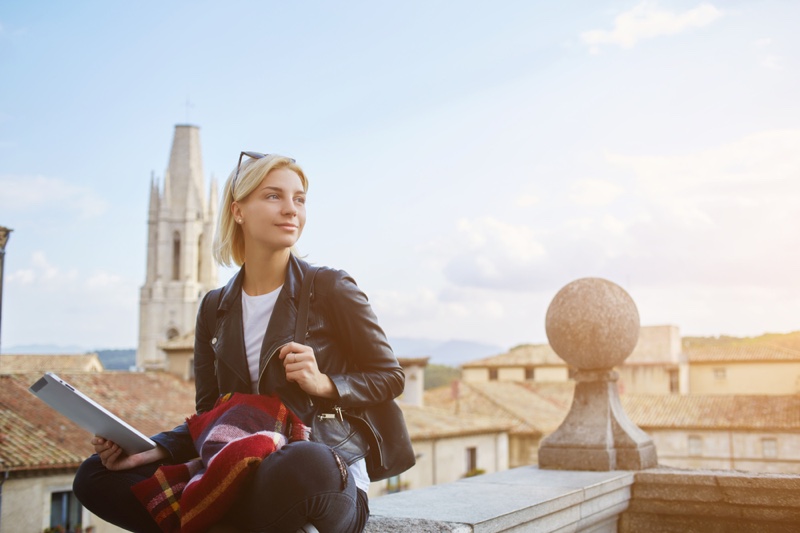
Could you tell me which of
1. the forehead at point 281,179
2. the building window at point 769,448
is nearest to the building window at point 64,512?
the forehead at point 281,179

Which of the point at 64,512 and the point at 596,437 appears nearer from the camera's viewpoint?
the point at 596,437

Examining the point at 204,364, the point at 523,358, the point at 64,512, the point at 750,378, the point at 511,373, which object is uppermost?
the point at 204,364

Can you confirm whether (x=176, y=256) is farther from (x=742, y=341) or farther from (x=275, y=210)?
(x=275, y=210)

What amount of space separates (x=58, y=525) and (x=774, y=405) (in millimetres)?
35548

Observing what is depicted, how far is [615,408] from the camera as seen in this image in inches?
207

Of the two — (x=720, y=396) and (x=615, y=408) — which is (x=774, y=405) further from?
(x=615, y=408)

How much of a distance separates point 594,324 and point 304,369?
3.13 metres

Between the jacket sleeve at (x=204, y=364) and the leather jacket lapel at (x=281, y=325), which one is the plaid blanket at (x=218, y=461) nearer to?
the leather jacket lapel at (x=281, y=325)

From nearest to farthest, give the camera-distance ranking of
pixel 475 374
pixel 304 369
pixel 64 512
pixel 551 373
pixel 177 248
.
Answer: pixel 304 369 → pixel 64 512 → pixel 551 373 → pixel 475 374 → pixel 177 248

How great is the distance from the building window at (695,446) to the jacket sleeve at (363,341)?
43182 millimetres

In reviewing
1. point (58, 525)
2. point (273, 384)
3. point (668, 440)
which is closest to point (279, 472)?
point (273, 384)

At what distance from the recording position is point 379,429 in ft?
8.81

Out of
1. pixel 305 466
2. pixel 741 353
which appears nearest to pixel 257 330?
pixel 305 466

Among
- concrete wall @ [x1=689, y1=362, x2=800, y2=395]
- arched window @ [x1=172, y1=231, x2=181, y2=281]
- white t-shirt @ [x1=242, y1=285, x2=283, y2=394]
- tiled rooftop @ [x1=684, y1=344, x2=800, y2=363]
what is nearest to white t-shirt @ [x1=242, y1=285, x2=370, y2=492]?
white t-shirt @ [x1=242, y1=285, x2=283, y2=394]
